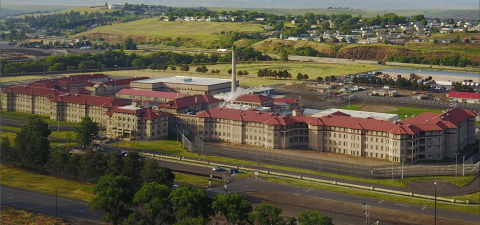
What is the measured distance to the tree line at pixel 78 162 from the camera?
151 ft

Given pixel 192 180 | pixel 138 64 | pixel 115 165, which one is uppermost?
pixel 138 64

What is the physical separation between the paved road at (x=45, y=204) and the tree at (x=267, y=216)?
34.3ft

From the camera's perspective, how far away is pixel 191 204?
36844 millimetres

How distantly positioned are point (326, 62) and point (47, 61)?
5032 cm

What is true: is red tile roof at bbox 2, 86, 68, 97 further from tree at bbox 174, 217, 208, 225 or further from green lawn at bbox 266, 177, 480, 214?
tree at bbox 174, 217, 208, 225

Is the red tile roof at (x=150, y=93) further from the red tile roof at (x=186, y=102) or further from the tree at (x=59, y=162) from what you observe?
the tree at (x=59, y=162)

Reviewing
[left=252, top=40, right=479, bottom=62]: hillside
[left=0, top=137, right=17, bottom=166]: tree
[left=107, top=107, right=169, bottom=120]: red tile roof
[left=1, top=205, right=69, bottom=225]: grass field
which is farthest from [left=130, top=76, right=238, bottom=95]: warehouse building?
[left=252, top=40, right=479, bottom=62]: hillside

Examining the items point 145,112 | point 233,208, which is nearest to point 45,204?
point 233,208

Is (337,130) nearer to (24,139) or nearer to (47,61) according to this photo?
(24,139)

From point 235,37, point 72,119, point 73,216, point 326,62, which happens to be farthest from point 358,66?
point 73,216

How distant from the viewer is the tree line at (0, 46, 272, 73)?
4545 inches

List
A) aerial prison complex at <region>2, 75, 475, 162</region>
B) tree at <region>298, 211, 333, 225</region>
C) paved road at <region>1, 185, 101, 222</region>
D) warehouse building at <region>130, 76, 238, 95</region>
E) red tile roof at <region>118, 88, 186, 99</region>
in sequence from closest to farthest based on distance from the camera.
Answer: tree at <region>298, 211, 333, 225</region> < paved road at <region>1, 185, 101, 222</region> < aerial prison complex at <region>2, 75, 475, 162</region> < red tile roof at <region>118, 88, 186, 99</region> < warehouse building at <region>130, 76, 238, 95</region>

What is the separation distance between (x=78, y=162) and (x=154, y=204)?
14.5 metres

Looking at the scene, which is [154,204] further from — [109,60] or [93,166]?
[109,60]
